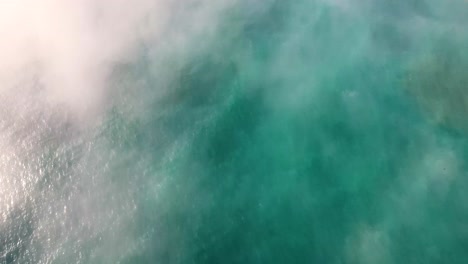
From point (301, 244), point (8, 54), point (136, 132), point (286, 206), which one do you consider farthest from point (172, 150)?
point (8, 54)

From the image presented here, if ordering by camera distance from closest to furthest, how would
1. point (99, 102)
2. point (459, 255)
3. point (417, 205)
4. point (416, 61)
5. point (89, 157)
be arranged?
point (459, 255) < point (417, 205) < point (89, 157) < point (99, 102) < point (416, 61)

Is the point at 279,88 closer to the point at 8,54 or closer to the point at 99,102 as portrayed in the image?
the point at 99,102

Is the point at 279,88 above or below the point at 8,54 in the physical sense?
below

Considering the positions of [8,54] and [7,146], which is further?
[8,54]

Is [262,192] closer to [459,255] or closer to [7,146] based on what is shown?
[459,255]

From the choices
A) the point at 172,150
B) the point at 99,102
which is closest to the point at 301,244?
the point at 172,150

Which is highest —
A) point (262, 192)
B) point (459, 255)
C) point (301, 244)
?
point (262, 192)

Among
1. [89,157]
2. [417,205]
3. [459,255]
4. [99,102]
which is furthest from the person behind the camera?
[99,102]
